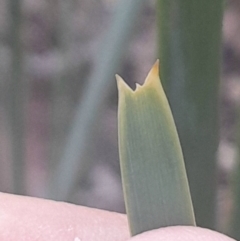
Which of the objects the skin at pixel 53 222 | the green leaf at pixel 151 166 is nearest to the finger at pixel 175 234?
the green leaf at pixel 151 166

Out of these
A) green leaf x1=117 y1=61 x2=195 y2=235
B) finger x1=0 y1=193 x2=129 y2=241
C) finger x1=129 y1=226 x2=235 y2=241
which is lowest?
finger x1=0 y1=193 x2=129 y2=241

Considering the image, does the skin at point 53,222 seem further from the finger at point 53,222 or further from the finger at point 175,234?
the finger at point 175,234

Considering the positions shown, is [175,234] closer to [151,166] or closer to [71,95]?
[151,166]

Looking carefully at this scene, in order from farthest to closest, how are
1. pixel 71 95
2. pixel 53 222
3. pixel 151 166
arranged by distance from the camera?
pixel 71 95 → pixel 53 222 → pixel 151 166

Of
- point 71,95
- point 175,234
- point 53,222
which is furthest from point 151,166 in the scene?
point 71,95

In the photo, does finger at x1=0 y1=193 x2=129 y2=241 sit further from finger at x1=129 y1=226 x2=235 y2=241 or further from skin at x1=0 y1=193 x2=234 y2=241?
finger at x1=129 y1=226 x2=235 y2=241

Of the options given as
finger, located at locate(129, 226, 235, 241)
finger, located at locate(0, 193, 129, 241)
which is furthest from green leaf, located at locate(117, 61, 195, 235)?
finger, located at locate(0, 193, 129, 241)
